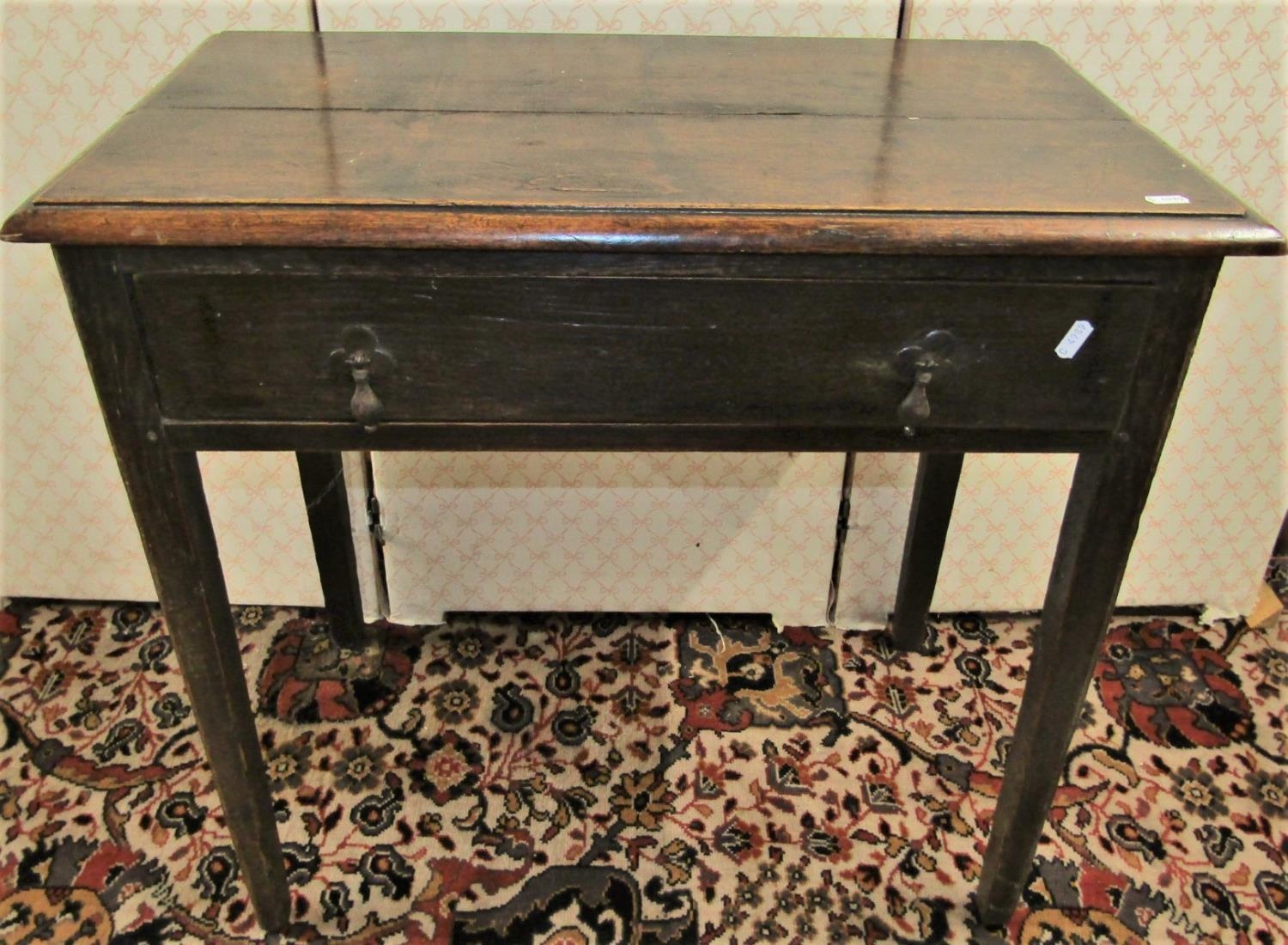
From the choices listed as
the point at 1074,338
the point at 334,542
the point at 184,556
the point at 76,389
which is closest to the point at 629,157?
the point at 1074,338

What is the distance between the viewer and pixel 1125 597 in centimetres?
181

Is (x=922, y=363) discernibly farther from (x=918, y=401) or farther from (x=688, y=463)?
(x=688, y=463)

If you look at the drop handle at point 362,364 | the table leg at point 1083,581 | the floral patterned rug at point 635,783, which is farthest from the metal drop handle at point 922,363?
the floral patterned rug at point 635,783

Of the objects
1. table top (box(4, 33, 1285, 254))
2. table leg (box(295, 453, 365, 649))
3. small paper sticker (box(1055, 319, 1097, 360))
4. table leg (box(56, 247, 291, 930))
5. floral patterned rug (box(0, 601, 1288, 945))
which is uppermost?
table top (box(4, 33, 1285, 254))

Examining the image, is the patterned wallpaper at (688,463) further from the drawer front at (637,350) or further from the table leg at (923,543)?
the drawer front at (637,350)

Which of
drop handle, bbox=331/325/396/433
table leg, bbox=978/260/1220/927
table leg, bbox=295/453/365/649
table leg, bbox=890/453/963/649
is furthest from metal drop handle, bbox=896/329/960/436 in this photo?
table leg, bbox=295/453/365/649

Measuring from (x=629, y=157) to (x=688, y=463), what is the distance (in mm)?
741

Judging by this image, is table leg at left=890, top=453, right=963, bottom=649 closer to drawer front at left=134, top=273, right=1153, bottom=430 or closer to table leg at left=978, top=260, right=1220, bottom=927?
table leg at left=978, top=260, right=1220, bottom=927

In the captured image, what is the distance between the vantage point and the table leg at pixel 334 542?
58.9 inches

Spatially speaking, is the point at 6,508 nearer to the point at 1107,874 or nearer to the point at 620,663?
the point at 620,663

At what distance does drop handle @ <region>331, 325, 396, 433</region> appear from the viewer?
88cm

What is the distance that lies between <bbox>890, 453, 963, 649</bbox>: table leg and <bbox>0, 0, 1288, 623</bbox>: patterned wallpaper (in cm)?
8

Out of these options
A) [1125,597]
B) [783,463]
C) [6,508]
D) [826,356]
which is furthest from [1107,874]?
[6,508]

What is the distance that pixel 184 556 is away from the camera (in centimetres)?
99
